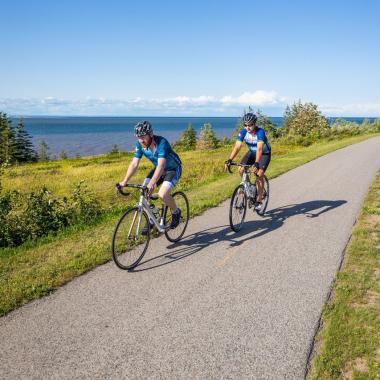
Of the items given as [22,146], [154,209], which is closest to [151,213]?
[154,209]

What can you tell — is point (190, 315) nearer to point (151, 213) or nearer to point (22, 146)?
point (151, 213)

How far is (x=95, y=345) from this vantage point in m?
4.23

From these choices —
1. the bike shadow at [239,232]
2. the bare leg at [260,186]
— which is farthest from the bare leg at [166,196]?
the bare leg at [260,186]

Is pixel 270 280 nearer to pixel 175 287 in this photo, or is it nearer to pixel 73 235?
pixel 175 287

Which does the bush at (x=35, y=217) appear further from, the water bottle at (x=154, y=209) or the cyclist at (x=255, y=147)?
the cyclist at (x=255, y=147)

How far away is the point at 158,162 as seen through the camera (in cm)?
654

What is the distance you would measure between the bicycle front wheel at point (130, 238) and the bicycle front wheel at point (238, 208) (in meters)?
2.40

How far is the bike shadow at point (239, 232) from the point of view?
6973 mm

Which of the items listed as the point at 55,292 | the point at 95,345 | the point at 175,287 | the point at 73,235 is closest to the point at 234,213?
the point at 175,287

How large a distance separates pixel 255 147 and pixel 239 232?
220cm

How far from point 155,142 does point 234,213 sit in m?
2.87

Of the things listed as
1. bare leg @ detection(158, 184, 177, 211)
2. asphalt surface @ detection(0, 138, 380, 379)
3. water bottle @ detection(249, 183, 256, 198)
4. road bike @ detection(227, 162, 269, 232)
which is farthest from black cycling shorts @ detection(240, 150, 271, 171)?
bare leg @ detection(158, 184, 177, 211)

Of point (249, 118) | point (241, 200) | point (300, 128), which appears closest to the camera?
point (249, 118)

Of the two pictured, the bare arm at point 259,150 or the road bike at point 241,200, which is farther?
the bare arm at point 259,150
